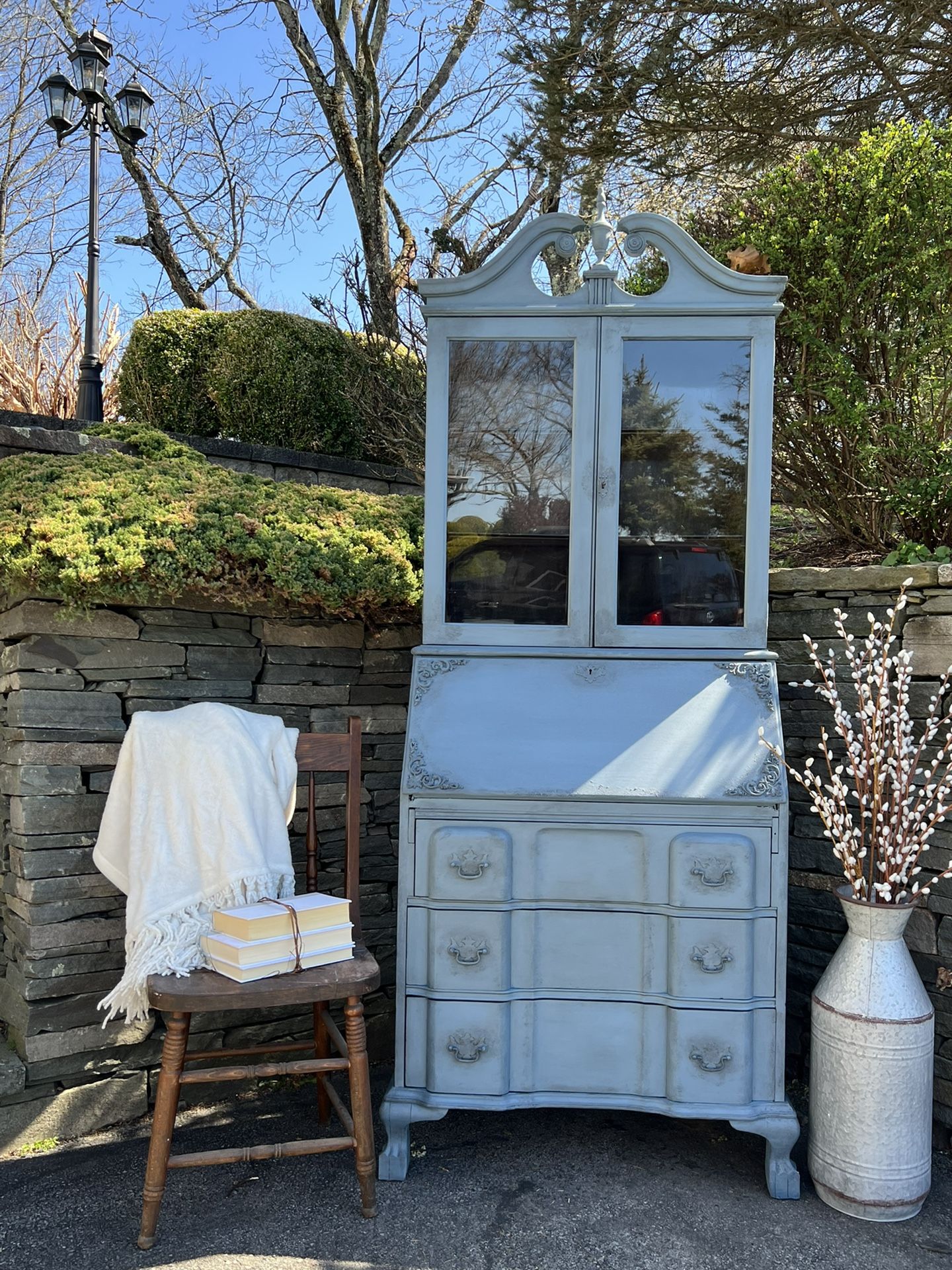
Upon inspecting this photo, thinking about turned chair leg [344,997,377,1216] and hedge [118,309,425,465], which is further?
hedge [118,309,425,465]

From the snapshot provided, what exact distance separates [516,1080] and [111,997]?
1.06 meters

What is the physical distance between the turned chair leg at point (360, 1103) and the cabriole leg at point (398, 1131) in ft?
0.52

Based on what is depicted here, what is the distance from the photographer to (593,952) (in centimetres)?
243

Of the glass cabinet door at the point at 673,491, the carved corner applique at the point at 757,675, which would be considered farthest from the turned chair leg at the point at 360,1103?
the carved corner applique at the point at 757,675

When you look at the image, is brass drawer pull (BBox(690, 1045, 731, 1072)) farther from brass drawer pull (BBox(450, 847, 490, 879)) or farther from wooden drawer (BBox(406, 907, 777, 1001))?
brass drawer pull (BBox(450, 847, 490, 879))

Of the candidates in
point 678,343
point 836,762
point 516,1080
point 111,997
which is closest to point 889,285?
point 678,343

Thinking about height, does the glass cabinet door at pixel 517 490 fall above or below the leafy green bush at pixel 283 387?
below

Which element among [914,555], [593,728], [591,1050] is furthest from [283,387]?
[591,1050]

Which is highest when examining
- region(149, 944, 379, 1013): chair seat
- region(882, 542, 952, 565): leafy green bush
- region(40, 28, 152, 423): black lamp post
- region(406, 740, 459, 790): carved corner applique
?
region(40, 28, 152, 423): black lamp post

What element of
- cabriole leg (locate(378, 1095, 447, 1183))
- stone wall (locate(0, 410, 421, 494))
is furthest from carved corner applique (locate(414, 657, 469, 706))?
stone wall (locate(0, 410, 421, 494))

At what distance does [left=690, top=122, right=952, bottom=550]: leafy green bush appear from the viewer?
3254mm

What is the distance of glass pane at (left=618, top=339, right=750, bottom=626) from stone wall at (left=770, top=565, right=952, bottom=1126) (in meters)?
0.55

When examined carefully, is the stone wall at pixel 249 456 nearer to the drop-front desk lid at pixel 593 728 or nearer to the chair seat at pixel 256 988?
the drop-front desk lid at pixel 593 728

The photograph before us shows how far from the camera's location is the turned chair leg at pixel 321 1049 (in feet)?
8.86
